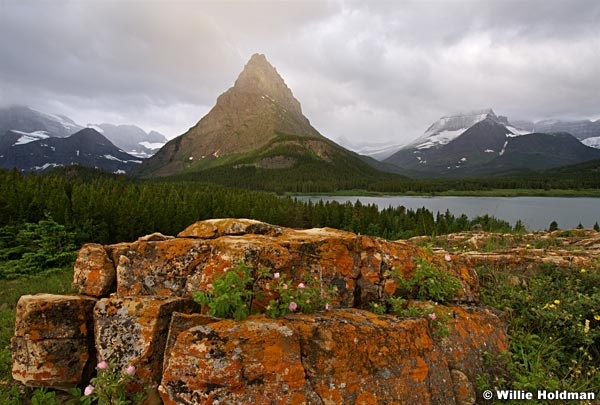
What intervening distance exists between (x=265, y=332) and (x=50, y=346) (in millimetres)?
4217

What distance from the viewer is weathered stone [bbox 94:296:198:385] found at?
17.1ft

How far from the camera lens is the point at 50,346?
570 cm

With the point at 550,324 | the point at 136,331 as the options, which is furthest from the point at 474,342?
the point at 136,331

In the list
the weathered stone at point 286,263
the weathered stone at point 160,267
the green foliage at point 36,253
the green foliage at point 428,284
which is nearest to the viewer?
the weathered stone at point 286,263

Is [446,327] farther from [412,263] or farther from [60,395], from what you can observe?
[60,395]

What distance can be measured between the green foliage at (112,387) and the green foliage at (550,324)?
5.75 m

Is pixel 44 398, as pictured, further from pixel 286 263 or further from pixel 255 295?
pixel 286 263

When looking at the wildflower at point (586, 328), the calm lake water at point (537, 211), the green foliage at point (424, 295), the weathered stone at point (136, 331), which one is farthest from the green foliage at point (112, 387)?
the calm lake water at point (537, 211)

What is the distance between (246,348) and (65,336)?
12.5ft

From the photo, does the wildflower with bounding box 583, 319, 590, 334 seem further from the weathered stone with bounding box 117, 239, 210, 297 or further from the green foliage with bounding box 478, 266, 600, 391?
the weathered stone with bounding box 117, 239, 210, 297

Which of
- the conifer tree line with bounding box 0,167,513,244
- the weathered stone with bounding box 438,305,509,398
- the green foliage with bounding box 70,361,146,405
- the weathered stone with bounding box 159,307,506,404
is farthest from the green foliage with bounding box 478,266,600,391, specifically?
the conifer tree line with bounding box 0,167,513,244

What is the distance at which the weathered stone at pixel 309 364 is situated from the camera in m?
4.14

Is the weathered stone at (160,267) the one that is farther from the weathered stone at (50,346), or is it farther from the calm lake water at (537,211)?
the calm lake water at (537,211)

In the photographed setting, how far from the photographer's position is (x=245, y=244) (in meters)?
5.93
